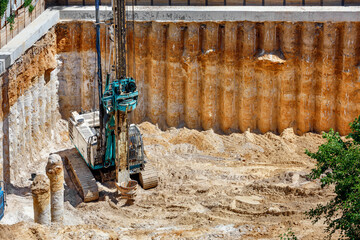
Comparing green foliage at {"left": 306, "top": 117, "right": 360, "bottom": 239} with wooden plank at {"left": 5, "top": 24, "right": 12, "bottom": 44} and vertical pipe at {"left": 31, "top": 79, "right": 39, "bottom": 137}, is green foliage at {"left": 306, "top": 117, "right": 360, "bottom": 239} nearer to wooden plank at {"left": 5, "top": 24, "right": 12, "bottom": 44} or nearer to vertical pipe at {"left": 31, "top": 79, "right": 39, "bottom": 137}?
vertical pipe at {"left": 31, "top": 79, "right": 39, "bottom": 137}

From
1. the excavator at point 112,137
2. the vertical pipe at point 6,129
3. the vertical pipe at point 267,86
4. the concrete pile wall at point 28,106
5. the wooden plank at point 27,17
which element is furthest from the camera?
the vertical pipe at point 267,86

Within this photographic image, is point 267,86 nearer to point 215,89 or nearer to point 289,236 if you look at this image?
point 215,89

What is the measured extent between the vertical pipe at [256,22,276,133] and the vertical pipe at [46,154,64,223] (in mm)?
11554

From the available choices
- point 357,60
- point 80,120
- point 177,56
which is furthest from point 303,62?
point 80,120

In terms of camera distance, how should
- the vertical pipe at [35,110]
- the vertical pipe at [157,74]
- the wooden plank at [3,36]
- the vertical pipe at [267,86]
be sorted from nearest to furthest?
the wooden plank at [3,36]
the vertical pipe at [35,110]
the vertical pipe at [267,86]
the vertical pipe at [157,74]

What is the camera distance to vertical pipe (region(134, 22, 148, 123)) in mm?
28856

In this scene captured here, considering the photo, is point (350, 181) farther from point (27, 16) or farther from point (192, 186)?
point (27, 16)

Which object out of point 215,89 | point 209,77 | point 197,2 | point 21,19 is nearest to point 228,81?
point 215,89

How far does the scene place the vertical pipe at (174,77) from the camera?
93.6ft

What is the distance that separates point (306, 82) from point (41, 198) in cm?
1379

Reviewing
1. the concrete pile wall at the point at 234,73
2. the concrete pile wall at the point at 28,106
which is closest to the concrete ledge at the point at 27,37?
the concrete pile wall at the point at 28,106

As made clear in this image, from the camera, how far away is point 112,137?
22.9 metres

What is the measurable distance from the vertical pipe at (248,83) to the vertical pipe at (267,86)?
0.28m

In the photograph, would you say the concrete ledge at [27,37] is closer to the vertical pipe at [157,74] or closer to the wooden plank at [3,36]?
the wooden plank at [3,36]
